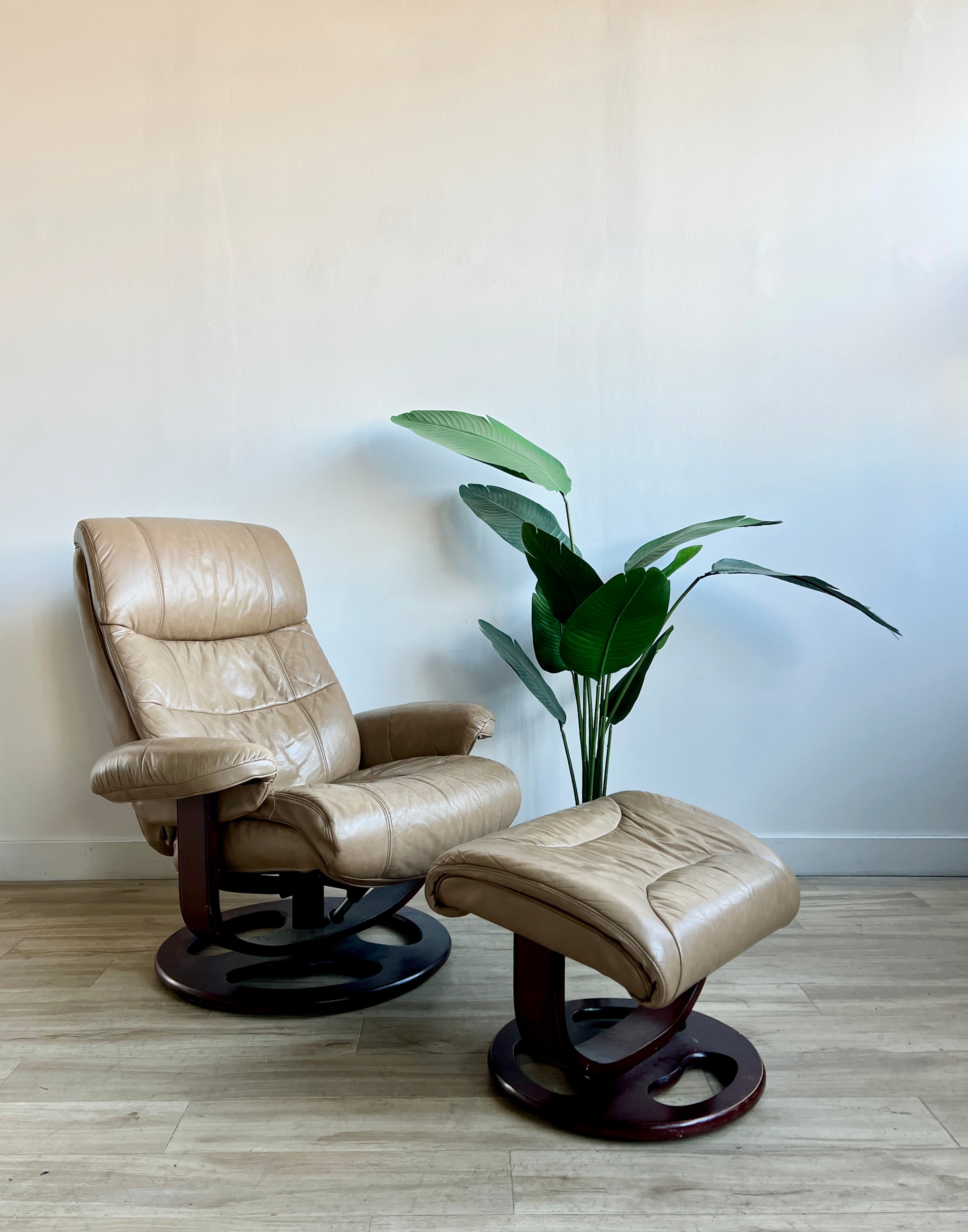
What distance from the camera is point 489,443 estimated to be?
2.25 metres

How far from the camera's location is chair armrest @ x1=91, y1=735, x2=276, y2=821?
163cm

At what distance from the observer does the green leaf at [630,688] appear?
7.40 feet

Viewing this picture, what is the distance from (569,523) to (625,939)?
1238 mm

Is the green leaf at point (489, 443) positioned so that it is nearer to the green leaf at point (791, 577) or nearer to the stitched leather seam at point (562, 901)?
the green leaf at point (791, 577)

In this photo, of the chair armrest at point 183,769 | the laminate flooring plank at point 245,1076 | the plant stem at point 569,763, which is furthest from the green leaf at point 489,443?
the laminate flooring plank at point 245,1076

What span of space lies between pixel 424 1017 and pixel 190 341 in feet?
6.06

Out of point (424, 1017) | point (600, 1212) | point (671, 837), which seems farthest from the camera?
point (424, 1017)

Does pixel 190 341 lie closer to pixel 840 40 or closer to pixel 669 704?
pixel 669 704

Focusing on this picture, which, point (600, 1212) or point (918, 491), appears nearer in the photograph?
point (600, 1212)

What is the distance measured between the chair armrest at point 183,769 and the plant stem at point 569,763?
90 cm

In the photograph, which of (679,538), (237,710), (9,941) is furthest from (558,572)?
(9,941)

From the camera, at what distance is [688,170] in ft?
8.20

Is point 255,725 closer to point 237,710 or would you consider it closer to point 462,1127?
point 237,710

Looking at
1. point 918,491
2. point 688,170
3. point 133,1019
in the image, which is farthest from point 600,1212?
point 688,170
